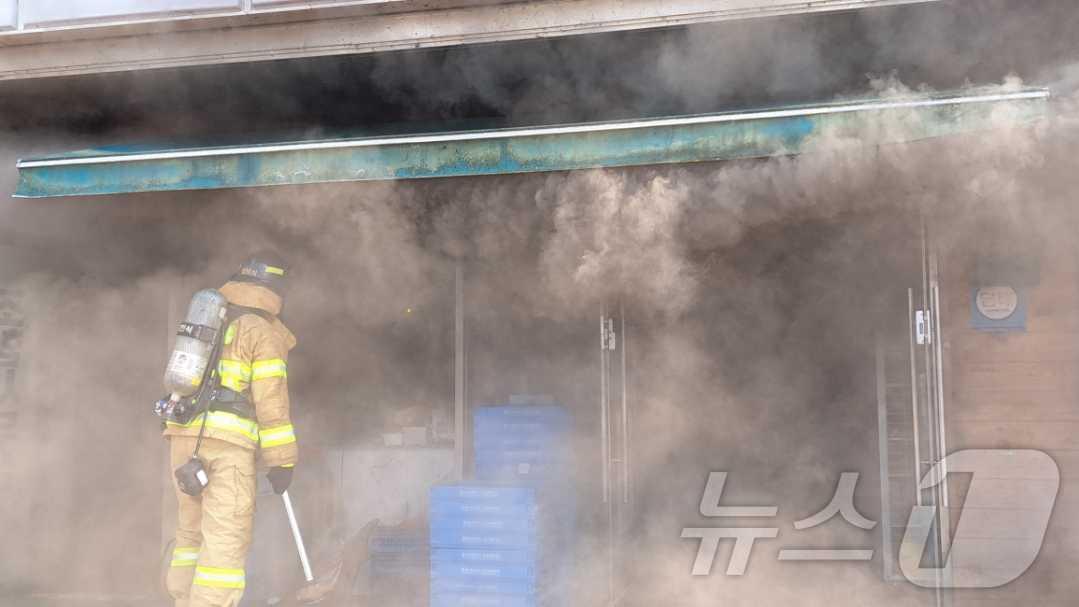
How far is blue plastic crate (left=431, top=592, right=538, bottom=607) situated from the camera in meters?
4.75

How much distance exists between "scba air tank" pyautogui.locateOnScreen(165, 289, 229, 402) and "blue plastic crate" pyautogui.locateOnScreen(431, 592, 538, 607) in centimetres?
183

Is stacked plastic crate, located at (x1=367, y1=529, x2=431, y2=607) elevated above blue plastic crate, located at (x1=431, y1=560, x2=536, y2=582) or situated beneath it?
situated beneath

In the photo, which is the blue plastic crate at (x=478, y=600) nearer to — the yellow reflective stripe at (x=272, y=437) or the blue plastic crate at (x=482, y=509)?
the blue plastic crate at (x=482, y=509)

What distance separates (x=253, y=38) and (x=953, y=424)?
478 centimetres

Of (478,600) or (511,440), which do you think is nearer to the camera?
(478,600)

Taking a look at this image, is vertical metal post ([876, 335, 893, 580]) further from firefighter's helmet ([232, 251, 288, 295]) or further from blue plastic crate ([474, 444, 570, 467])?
firefighter's helmet ([232, 251, 288, 295])

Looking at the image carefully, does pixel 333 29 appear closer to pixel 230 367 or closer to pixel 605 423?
pixel 230 367

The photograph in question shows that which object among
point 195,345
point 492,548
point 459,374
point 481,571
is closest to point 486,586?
point 481,571

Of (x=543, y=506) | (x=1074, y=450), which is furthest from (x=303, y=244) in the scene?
(x=1074, y=450)

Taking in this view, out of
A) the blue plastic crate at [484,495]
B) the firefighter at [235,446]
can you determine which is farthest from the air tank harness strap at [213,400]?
the blue plastic crate at [484,495]

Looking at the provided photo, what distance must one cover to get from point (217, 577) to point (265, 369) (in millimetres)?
1023

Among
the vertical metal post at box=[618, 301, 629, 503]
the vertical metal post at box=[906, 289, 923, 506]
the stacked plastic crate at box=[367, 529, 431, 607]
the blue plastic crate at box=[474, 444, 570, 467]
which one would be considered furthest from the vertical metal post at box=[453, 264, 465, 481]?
the vertical metal post at box=[906, 289, 923, 506]

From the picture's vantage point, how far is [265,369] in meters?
4.30

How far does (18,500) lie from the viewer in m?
6.54
